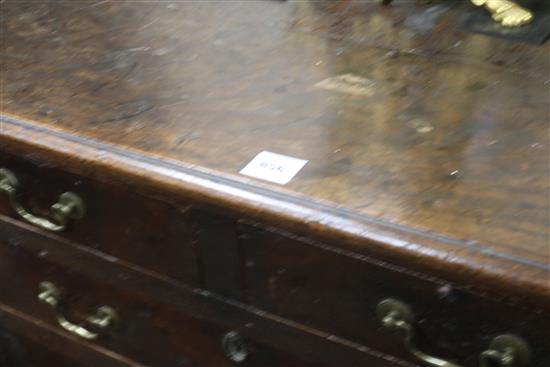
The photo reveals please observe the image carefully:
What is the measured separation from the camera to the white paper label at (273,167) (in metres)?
0.72

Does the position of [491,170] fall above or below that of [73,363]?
above

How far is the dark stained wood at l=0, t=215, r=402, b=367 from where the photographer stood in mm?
768

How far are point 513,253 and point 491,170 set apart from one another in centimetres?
12

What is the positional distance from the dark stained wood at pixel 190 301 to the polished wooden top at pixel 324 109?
152mm

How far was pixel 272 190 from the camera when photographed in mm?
704

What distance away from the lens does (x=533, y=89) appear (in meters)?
0.83

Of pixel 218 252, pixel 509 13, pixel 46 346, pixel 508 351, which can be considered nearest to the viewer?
pixel 508 351

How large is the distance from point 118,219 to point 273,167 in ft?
0.70

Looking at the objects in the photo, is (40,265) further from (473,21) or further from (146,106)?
(473,21)

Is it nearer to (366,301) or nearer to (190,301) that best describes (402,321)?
(366,301)

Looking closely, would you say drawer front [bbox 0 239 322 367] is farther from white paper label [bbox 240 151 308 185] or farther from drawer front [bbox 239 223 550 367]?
white paper label [bbox 240 151 308 185]

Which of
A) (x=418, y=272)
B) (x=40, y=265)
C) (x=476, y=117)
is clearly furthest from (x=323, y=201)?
(x=40, y=265)

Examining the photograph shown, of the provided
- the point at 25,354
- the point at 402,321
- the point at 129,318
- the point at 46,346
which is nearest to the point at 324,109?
the point at 402,321

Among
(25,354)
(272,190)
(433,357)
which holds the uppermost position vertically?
(272,190)
